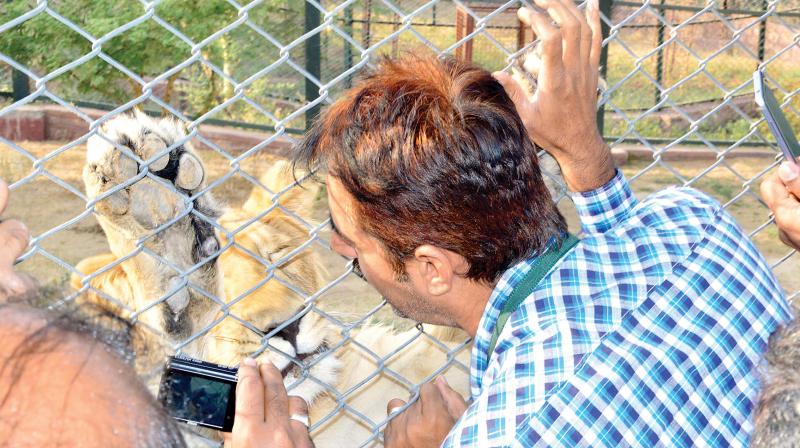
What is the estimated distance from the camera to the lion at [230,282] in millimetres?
2500

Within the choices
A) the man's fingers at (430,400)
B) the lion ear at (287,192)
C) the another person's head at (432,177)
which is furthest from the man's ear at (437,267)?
the lion ear at (287,192)

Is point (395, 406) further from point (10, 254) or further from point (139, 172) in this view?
point (10, 254)

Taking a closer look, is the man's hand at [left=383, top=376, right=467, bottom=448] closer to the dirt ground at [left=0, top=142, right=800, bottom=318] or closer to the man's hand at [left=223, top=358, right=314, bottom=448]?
the man's hand at [left=223, top=358, right=314, bottom=448]

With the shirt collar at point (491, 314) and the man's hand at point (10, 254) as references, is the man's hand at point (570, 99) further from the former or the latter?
the man's hand at point (10, 254)

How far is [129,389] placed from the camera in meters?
1.06

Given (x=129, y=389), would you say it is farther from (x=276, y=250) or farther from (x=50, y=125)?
(x=50, y=125)

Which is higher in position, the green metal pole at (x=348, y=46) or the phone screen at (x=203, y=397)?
the phone screen at (x=203, y=397)

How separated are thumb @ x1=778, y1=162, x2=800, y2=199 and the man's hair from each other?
68 cm

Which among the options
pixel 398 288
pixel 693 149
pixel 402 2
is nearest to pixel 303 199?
pixel 398 288

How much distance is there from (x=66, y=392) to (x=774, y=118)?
1.80 meters

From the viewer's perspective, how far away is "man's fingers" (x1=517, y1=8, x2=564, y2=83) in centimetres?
211

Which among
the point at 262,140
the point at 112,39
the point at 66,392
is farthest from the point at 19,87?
the point at 66,392

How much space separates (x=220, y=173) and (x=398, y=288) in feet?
16.6

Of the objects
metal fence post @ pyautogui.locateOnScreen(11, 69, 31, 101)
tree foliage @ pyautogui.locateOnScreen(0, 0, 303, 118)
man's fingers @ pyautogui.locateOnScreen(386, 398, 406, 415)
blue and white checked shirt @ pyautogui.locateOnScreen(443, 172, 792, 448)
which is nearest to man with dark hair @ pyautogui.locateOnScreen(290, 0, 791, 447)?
blue and white checked shirt @ pyautogui.locateOnScreen(443, 172, 792, 448)
